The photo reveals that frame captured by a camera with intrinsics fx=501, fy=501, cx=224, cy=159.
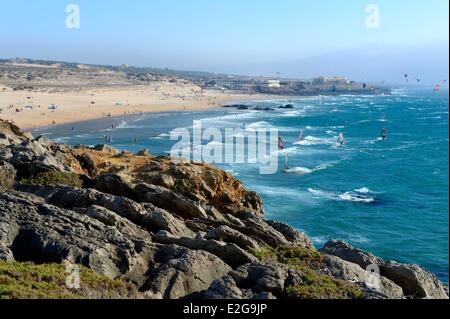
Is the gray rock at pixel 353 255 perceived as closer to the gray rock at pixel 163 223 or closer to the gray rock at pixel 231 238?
the gray rock at pixel 231 238

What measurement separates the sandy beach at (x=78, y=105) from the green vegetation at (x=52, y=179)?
52927mm

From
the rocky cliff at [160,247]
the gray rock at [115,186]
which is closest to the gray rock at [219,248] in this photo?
the rocky cliff at [160,247]

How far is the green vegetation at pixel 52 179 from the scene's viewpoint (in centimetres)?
1655

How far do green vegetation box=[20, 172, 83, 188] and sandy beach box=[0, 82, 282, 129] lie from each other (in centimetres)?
5293

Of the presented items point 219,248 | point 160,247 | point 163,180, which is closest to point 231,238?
point 219,248

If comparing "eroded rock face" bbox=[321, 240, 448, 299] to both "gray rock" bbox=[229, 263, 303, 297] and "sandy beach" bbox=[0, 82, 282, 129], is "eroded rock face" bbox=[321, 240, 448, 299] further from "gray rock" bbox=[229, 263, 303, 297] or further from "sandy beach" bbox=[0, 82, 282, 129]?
"sandy beach" bbox=[0, 82, 282, 129]

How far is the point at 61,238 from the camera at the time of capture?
1108 centimetres

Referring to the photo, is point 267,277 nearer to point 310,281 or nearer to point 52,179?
point 310,281

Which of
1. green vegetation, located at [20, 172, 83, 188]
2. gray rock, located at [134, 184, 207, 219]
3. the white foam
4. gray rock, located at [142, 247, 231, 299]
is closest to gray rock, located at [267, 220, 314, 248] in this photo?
gray rock, located at [134, 184, 207, 219]

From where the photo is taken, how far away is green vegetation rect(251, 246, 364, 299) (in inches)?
390

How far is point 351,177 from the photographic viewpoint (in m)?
45.2

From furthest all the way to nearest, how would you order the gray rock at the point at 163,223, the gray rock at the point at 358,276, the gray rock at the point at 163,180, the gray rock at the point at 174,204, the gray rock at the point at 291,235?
1. the gray rock at the point at 163,180
2. the gray rock at the point at 291,235
3. the gray rock at the point at 174,204
4. the gray rock at the point at 163,223
5. the gray rock at the point at 358,276

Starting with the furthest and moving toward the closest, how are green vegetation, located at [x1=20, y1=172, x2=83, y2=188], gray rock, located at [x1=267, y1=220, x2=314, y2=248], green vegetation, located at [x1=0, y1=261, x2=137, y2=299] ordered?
gray rock, located at [x1=267, y1=220, x2=314, y2=248]
green vegetation, located at [x1=20, y1=172, x2=83, y2=188]
green vegetation, located at [x1=0, y1=261, x2=137, y2=299]
